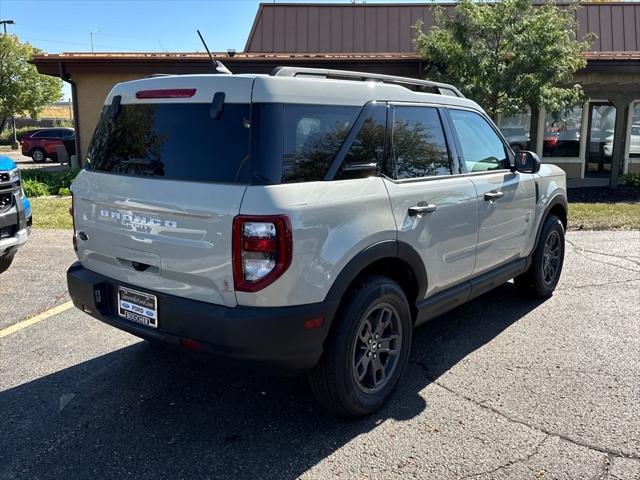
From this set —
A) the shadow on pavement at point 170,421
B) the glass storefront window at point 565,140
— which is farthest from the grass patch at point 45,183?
the glass storefront window at point 565,140

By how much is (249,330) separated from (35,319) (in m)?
3.11

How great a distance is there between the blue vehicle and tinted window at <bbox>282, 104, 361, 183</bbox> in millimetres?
3602

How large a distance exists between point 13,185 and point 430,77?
9.77 m

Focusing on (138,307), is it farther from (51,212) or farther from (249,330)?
(51,212)

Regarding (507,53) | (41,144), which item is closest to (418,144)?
(507,53)

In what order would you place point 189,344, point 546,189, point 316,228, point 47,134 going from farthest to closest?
1. point 47,134
2. point 546,189
3. point 189,344
4. point 316,228

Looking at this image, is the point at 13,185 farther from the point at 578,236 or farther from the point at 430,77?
the point at 430,77

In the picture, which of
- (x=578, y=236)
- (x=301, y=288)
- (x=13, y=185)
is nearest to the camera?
(x=301, y=288)

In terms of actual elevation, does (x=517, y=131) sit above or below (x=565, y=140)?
above

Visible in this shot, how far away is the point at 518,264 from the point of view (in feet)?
16.3

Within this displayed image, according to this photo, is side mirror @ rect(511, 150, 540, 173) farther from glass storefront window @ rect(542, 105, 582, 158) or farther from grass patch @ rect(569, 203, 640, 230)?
glass storefront window @ rect(542, 105, 582, 158)

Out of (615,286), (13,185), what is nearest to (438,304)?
(615,286)

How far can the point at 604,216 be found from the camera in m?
10.1

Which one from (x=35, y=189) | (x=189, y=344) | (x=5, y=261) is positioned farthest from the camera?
(x=35, y=189)
